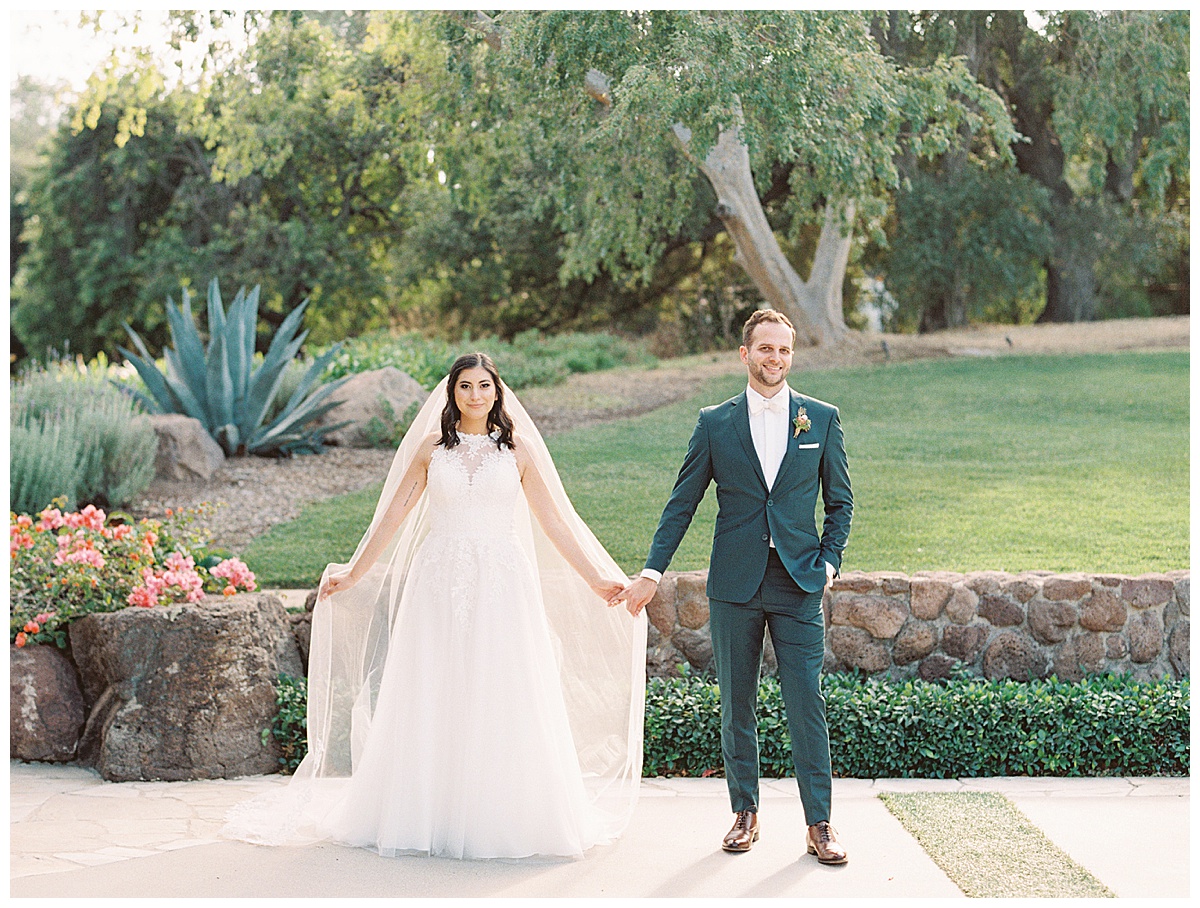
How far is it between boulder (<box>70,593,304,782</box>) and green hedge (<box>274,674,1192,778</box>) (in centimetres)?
21

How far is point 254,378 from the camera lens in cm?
1020

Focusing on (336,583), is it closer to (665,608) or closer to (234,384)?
(665,608)

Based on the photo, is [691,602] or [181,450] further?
[181,450]

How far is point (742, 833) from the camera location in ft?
13.9

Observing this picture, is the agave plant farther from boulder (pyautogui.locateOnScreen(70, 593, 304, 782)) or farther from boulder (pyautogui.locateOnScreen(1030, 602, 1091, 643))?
boulder (pyautogui.locateOnScreen(1030, 602, 1091, 643))

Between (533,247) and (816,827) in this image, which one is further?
(533,247)

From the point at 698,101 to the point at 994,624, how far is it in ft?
13.3

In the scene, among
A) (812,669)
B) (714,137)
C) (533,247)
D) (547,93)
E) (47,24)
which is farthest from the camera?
(533,247)

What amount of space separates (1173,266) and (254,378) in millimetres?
17945

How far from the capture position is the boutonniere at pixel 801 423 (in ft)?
13.4

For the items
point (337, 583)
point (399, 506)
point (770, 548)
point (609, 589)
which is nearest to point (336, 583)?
point (337, 583)

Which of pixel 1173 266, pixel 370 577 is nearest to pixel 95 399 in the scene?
pixel 370 577

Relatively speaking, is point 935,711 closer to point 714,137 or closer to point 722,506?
point 722,506

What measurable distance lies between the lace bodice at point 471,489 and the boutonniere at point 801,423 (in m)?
1.02
